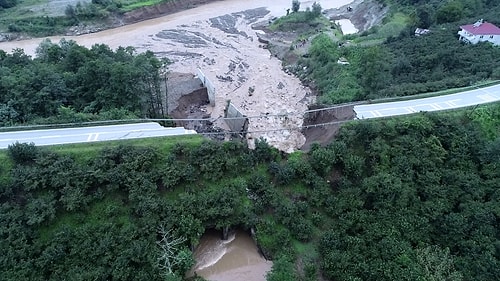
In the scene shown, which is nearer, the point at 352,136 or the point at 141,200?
the point at 141,200

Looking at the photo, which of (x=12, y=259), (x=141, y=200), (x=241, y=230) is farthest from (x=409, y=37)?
(x=12, y=259)

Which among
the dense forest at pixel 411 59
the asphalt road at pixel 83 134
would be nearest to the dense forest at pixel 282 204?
the asphalt road at pixel 83 134

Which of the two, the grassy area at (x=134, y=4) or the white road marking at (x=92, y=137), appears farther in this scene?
the grassy area at (x=134, y=4)

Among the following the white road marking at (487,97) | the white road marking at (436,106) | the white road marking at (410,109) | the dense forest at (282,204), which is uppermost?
the white road marking at (487,97)

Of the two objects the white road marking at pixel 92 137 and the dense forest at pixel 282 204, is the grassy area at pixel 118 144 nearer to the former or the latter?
the dense forest at pixel 282 204

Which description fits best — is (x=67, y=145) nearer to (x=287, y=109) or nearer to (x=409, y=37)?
(x=287, y=109)

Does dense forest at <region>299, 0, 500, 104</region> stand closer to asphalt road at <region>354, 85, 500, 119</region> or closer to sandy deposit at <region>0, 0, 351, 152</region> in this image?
asphalt road at <region>354, 85, 500, 119</region>
